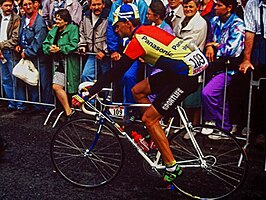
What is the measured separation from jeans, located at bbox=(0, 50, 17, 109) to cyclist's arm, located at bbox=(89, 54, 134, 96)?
4205 mm

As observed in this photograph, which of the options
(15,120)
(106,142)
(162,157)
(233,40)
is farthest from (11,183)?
(233,40)

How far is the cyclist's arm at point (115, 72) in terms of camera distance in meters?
4.64

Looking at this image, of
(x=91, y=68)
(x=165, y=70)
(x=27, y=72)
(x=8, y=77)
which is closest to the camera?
(x=165, y=70)

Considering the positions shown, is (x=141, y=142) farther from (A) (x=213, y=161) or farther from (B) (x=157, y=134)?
(A) (x=213, y=161)

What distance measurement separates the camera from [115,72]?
4672 mm

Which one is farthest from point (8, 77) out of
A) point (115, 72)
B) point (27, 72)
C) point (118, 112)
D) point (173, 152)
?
point (173, 152)

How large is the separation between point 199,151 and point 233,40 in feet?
6.82

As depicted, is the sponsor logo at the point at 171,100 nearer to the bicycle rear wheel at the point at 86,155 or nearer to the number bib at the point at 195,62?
the number bib at the point at 195,62

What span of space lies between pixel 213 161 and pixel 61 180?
6.10 ft

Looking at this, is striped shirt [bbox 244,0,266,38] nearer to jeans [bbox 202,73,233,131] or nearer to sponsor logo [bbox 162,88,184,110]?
jeans [bbox 202,73,233,131]

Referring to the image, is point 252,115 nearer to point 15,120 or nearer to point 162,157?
point 162,157

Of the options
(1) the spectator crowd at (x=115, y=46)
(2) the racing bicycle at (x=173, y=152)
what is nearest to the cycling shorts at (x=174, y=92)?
(2) the racing bicycle at (x=173, y=152)

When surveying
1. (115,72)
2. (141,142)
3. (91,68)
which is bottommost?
(141,142)

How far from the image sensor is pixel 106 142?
17.7 ft
